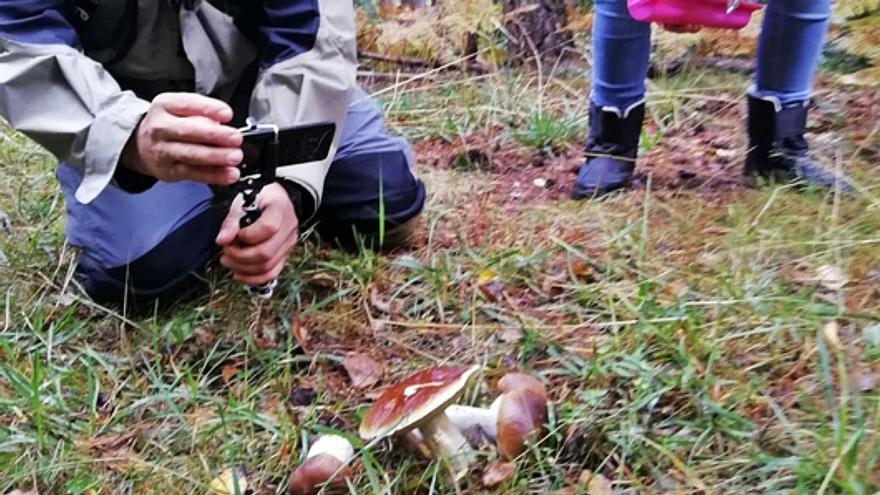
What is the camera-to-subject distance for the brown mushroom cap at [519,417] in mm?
1409

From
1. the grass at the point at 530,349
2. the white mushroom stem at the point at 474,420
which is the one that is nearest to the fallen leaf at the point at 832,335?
the grass at the point at 530,349

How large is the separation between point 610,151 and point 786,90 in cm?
50

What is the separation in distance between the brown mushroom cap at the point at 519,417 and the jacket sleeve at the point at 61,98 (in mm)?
847

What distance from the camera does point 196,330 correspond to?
194 cm

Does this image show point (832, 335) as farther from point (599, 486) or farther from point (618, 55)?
point (618, 55)

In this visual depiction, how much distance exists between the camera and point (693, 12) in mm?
2189

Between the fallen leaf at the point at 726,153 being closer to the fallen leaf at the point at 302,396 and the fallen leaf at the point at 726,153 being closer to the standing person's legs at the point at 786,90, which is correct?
the standing person's legs at the point at 786,90

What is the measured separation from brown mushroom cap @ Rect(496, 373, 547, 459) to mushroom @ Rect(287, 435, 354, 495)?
9.7 inches

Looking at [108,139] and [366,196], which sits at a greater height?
[108,139]

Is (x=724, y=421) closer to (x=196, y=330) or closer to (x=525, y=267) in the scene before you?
(x=525, y=267)

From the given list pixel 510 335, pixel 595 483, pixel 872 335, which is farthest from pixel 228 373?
pixel 872 335

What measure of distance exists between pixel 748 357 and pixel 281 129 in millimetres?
940

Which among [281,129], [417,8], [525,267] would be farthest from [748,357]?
A: [417,8]

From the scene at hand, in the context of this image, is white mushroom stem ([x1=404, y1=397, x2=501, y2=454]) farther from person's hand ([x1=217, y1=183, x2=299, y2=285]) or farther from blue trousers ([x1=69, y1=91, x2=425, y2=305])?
blue trousers ([x1=69, y1=91, x2=425, y2=305])
